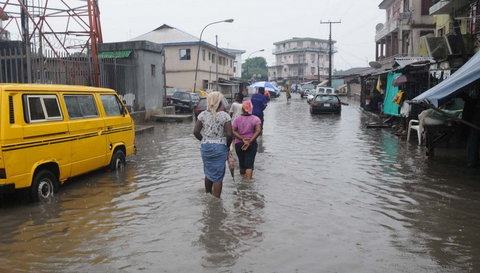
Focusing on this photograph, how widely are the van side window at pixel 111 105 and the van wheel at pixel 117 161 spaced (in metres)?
0.84

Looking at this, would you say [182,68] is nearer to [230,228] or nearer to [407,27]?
[407,27]

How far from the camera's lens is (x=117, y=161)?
30.5 ft

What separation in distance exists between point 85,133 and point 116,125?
1301mm

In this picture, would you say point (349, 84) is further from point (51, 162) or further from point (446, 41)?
point (51, 162)

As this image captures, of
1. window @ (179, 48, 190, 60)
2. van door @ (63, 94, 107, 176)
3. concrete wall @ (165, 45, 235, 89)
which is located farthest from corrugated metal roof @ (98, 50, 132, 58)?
window @ (179, 48, 190, 60)

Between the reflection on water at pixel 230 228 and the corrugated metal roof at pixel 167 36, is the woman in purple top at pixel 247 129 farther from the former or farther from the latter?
the corrugated metal roof at pixel 167 36

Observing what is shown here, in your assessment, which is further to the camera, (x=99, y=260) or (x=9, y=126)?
(x=9, y=126)

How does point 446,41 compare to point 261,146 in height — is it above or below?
above

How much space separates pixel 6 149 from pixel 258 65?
12254cm

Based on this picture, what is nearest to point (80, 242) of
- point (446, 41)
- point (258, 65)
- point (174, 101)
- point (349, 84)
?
point (446, 41)

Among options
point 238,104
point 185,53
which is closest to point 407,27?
point 185,53

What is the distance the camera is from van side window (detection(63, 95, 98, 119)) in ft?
25.1

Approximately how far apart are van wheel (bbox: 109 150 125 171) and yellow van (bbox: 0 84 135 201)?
2 centimetres

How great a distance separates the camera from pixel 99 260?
15.2ft
